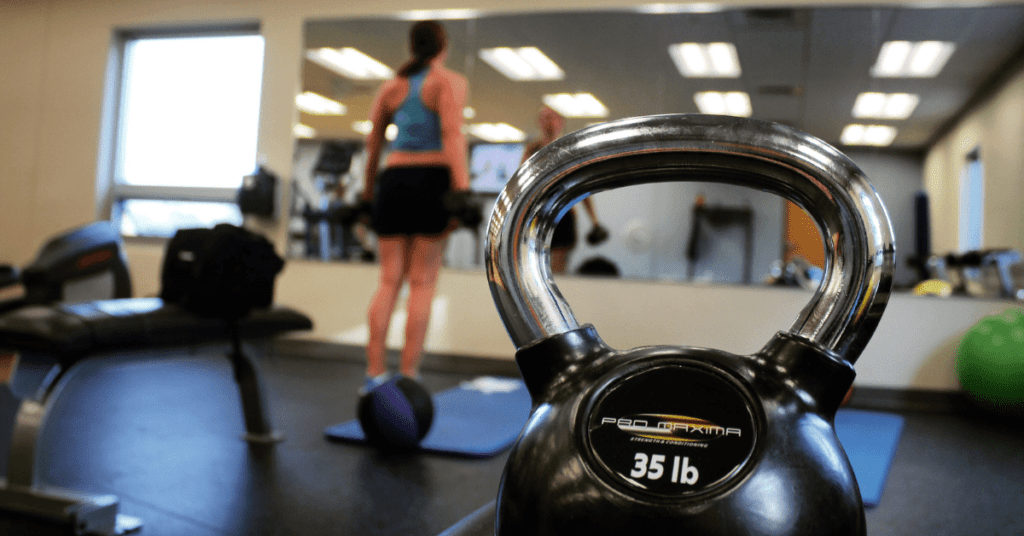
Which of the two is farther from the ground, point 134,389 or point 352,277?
point 352,277

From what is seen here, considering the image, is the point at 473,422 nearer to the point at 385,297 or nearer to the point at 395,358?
the point at 385,297

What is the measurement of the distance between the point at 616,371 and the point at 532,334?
5cm

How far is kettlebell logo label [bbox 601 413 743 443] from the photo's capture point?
0.32 metres

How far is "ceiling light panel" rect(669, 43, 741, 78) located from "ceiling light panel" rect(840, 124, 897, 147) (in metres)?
0.68

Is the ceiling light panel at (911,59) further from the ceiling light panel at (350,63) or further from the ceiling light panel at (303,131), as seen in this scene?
the ceiling light panel at (303,131)

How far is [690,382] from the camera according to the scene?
0.33m

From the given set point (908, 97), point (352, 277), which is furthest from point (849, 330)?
point (352, 277)

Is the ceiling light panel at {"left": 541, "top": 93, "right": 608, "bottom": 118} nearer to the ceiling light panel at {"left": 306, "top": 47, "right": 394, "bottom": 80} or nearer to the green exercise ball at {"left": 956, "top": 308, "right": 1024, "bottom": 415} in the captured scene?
the ceiling light panel at {"left": 306, "top": 47, "right": 394, "bottom": 80}

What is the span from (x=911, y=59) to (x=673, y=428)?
4182 millimetres

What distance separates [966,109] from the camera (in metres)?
3.75

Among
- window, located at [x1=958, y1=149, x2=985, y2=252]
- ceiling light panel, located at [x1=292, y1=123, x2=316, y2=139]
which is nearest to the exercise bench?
ceiling light panel, located at [x1=292, y1=123, x2=316, y2=139]

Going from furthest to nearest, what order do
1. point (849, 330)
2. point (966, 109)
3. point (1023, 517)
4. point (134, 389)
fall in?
1. point (966, 109)
2. point (134, 389)
3. point (1023, 517)
4. point (849, 330)

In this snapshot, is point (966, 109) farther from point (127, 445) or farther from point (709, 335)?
point (127, 445)

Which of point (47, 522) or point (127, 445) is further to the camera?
point (127, 445)
